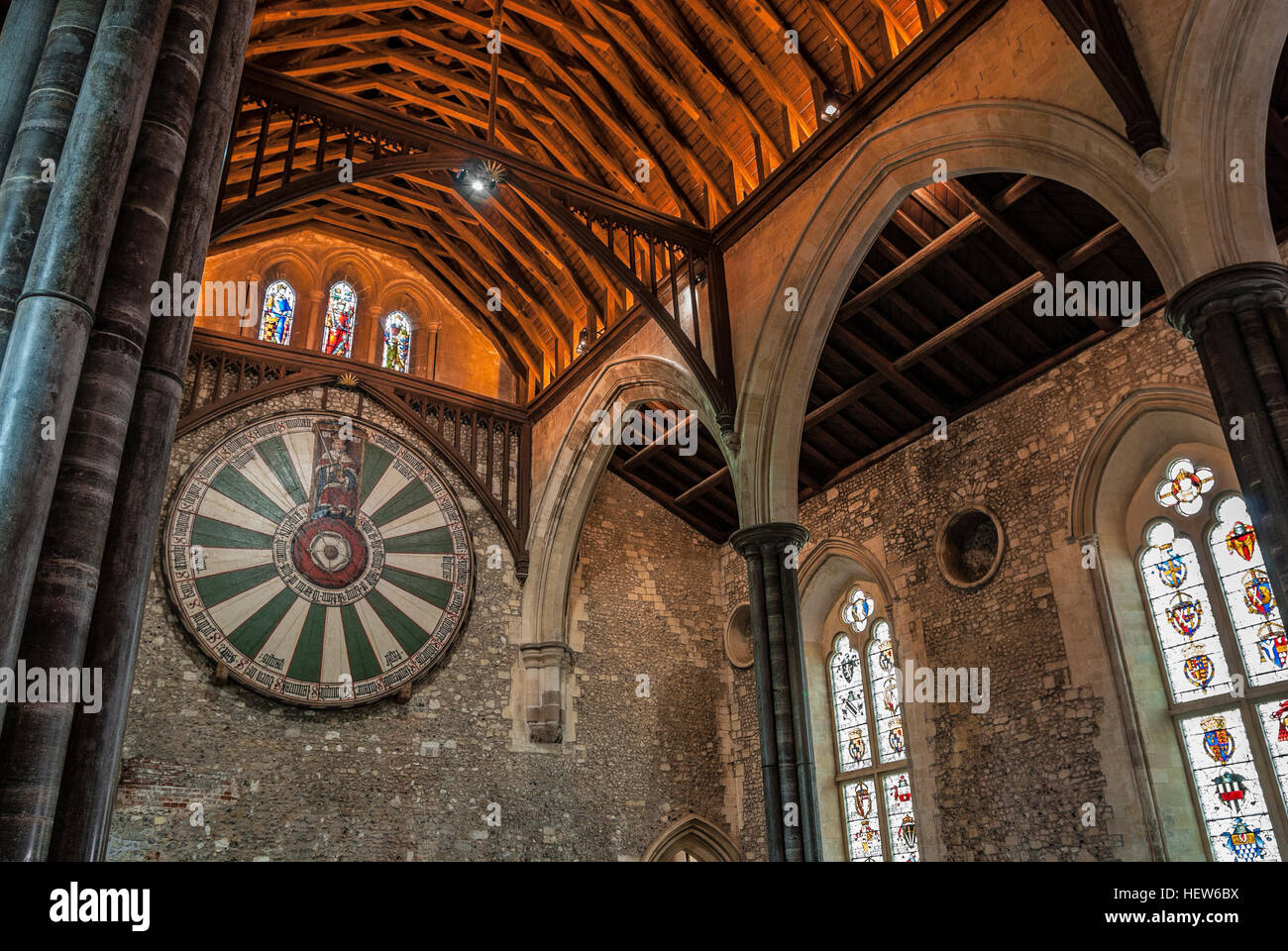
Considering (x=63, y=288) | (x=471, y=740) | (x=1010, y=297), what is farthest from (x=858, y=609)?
(x=63, y=288)

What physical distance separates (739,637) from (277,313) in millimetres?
6271

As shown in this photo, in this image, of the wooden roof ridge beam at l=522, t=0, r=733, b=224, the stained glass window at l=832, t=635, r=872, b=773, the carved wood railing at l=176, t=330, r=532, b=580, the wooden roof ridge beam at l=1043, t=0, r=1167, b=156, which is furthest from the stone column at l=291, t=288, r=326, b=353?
the wooden roof ridge beam at l=1043, t=0, r=1167, b=156

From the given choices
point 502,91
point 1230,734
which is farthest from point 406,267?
point 1230,734

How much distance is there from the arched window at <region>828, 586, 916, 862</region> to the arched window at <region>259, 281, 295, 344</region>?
21.9 ft

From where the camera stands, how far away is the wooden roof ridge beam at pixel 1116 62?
5.04 meters

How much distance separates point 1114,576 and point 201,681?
759 centimetres

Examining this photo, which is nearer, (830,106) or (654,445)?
(830,106)

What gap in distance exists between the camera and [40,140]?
10.8 ft

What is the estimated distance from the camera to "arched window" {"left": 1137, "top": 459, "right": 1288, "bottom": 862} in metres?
6.80

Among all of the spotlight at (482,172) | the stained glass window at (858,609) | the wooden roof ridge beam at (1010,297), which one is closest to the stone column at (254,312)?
the spotlight at (482,172)

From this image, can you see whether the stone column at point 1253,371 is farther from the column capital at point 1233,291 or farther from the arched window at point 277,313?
the arched window at point 277,313

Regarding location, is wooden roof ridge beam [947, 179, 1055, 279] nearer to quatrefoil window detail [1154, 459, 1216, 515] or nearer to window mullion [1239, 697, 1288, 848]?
quatrefoil window detail [1154, 459, 1216, 515]

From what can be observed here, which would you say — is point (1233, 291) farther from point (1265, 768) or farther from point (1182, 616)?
point (1265, 768)
